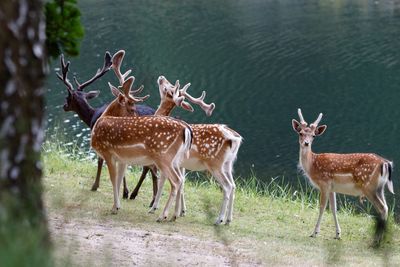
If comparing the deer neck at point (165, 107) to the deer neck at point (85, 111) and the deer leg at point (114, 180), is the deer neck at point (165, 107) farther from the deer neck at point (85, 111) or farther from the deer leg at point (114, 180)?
the deer neck at point (85, 111)

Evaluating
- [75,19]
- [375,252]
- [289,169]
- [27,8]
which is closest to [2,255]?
[27,8]

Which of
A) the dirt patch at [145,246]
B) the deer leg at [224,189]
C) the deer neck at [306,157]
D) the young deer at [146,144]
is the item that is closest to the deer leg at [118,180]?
the young deer at [146,144]

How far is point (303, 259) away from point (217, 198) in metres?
3.28

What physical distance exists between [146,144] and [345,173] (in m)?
2.10

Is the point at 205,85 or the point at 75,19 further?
the point at 205,85

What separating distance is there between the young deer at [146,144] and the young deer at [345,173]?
1.44 metres

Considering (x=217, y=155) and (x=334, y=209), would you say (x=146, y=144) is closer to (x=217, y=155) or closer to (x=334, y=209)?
(x=217, y=155)

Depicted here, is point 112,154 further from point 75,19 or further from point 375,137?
point 375,137

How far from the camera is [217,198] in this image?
35.0 feet

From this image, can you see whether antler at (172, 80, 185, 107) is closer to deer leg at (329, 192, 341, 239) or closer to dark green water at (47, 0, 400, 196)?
deer leg at (329, 192, 341, 239)

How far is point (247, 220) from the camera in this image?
9.39m

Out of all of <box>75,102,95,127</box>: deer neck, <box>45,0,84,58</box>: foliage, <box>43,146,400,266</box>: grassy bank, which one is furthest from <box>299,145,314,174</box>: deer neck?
<box>45,0,84,58</box>: foliage

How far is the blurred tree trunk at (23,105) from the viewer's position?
11.3 feet

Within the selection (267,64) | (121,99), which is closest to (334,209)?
(121,99)
